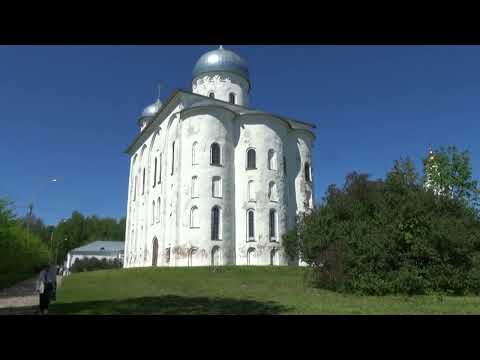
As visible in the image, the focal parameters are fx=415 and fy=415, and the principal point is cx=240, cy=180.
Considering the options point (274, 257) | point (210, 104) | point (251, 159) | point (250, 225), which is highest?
point (210, 104)

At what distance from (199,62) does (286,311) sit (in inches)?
1566

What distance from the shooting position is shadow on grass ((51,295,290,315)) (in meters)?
10.4

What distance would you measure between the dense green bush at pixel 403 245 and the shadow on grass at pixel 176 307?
5005mm

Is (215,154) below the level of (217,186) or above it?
above

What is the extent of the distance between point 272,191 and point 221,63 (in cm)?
1633

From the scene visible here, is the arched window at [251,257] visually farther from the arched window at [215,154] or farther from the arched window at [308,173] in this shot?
the arched window at [308,173]

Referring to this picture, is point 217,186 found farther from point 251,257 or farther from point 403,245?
point 403,245

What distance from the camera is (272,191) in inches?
1459

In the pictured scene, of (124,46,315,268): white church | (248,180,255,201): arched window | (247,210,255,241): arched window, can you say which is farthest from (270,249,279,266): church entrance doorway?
(248,180,255,201): arched window

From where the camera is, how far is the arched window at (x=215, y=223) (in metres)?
34.3

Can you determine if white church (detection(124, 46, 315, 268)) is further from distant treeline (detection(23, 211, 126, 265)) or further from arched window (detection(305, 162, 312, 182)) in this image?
distant treeline (detection(23, 211, 126, 265))

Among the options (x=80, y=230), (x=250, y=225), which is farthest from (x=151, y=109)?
(x=80, y=230)

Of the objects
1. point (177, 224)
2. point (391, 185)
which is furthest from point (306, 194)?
point (391, 185)

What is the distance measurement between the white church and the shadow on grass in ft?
64.2
